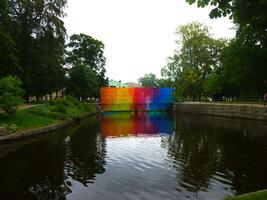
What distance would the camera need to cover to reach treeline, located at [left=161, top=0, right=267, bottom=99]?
56094 millimetres

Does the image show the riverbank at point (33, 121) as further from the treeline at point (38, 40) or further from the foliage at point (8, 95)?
the treeline at point (38, 40)

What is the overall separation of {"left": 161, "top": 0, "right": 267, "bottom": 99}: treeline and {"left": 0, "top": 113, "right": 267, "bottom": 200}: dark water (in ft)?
52.6

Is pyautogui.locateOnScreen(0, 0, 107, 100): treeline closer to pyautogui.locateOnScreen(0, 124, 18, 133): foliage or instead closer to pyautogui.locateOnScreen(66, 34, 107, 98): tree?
pyautogui.locateOnScreen(0, 124, 18, 133): foliage

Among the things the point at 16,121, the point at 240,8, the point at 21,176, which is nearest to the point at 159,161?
the point at 21,176

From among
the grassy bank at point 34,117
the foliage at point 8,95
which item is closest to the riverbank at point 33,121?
the grassy bank at point 34,117

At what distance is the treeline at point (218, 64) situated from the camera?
56094 mm

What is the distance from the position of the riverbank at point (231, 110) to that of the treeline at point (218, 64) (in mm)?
4932

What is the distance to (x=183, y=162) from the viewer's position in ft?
66.1

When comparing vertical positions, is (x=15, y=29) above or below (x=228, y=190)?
above

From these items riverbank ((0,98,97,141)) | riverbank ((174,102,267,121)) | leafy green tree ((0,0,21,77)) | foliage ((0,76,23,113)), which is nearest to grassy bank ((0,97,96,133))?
riverbank ((0,98,97,141))

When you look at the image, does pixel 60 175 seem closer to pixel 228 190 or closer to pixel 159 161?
pixel 159 161

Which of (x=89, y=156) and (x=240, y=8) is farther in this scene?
(x=89, y=156)

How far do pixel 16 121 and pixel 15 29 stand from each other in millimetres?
22223

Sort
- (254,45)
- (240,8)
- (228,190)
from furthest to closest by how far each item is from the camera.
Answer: (254,45), (228,190), (240,8)
